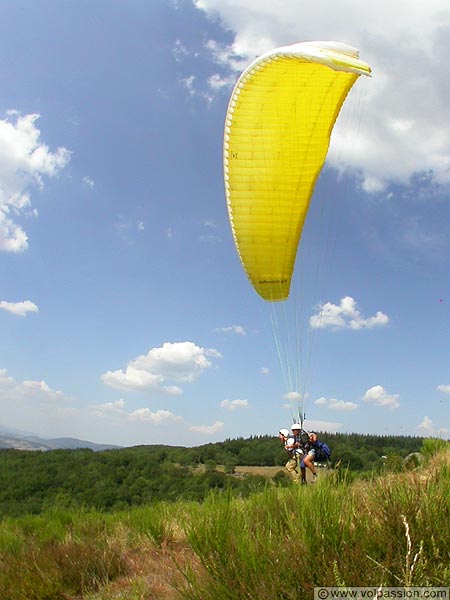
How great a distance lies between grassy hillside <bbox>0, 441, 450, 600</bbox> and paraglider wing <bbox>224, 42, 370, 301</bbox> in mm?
5039

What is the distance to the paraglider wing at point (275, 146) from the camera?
8.16 metres

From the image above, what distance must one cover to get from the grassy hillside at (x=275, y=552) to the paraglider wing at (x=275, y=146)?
504 centimetres

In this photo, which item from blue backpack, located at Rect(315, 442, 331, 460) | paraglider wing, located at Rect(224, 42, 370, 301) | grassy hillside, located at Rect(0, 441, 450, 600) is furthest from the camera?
blue backpack, located at Rect(315, 442, 331, 460)

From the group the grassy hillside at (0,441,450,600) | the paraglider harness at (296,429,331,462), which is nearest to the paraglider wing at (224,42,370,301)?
the paraglider harness at (296,429,331,462)

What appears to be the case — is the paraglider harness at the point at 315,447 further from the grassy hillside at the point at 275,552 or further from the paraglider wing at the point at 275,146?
the grassy hillside at the point at 275,552

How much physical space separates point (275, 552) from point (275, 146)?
6.90 meters

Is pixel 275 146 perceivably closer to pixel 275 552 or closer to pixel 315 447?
pixel 315 447

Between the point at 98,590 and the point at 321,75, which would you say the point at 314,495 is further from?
the point at 321,75

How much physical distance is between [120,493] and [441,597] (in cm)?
3835

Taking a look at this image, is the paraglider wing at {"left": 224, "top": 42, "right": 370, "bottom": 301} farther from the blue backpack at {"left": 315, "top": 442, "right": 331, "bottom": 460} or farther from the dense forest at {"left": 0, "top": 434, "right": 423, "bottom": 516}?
the dense forest at {"left": 0, "top": 434, "right": 423, "bottom": 516}

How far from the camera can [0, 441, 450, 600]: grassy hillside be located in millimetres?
2846

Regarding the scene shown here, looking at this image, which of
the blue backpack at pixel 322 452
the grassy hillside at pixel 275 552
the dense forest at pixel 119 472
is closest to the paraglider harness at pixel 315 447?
the blue backpack at pixel 322 452

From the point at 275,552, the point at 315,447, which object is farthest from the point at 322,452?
the point at 275,552

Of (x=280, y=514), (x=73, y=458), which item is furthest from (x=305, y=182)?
(x=73, y=458)
